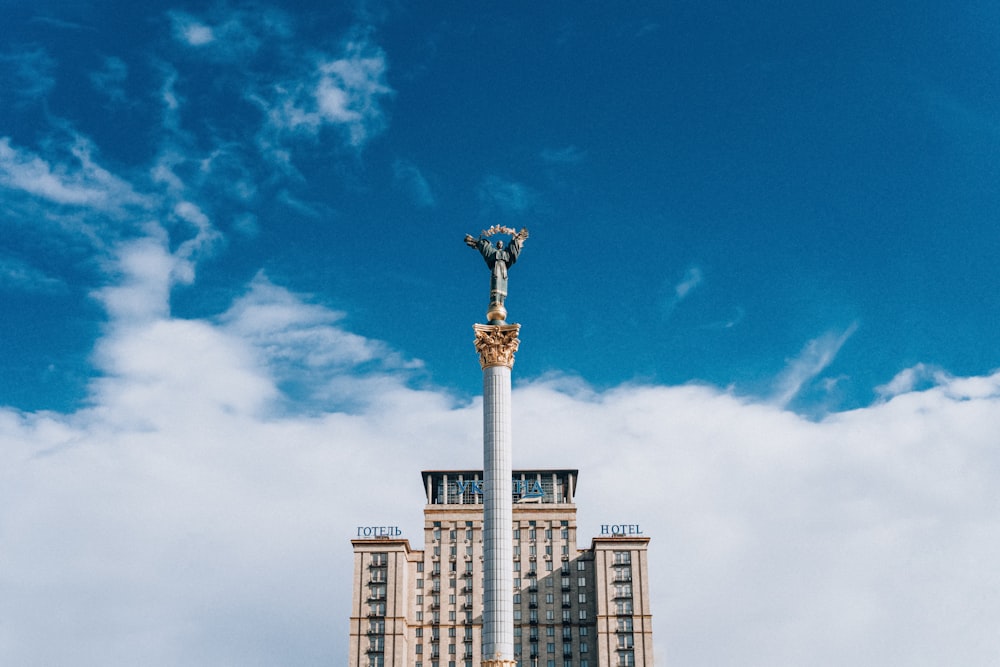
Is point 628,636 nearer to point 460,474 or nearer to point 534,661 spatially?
point 534,661

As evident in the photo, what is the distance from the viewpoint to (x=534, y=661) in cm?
15425

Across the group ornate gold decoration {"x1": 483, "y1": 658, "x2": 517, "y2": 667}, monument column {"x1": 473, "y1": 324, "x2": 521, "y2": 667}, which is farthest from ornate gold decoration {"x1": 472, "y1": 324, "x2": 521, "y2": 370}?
ornate gold decoration {"x1": 483, "y1": 658, "x2": 517, "y2": 667}

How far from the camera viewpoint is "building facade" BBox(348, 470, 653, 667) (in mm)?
152125

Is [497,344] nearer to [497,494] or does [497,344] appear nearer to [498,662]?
[497,494]

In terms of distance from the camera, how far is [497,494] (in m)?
75.6

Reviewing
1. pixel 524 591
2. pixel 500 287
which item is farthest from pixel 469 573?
pixel 500 287

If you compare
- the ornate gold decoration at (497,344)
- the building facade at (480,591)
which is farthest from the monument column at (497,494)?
the building facade at (480,591)

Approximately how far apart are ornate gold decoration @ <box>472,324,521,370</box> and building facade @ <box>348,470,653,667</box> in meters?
82.9

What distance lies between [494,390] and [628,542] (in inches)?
3360

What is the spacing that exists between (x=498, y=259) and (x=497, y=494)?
18937 millimetres

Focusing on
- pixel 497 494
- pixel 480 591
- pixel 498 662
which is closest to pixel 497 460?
pixel 497 494

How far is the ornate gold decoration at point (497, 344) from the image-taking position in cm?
7931

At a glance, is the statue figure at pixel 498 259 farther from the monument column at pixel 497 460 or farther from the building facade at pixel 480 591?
the building facade at pixel 480 591

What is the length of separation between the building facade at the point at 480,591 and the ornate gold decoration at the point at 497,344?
82.9m
